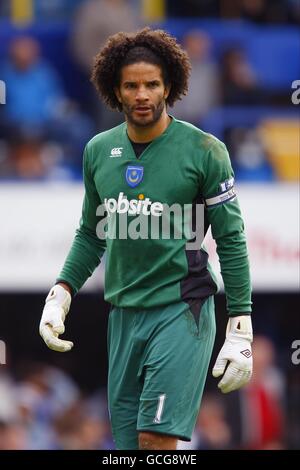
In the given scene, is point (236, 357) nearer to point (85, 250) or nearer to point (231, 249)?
point (231, 249)

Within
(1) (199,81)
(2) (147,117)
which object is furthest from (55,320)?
(1) (199,81)

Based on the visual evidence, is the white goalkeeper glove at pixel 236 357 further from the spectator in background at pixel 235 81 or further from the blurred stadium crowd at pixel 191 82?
the spectator in background at pixel 235 81

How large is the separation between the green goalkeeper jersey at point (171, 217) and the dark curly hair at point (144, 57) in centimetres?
23

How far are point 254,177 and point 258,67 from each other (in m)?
2.17

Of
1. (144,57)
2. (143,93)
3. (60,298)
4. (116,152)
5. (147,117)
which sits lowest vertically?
(60,298)

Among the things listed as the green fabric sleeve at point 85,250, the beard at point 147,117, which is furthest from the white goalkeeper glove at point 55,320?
the beard at point 147,117

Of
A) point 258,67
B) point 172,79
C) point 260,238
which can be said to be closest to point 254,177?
point 260,238

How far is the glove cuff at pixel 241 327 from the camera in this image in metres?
6.97

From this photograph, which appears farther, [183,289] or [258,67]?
[258,67]

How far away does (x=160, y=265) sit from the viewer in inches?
275

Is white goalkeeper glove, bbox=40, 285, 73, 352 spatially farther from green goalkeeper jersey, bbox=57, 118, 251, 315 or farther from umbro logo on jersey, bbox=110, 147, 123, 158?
umbro logo on jersey, bbox=110, 147, 123, 158

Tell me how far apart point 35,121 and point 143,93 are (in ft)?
24.4

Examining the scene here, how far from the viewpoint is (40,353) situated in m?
15.0
